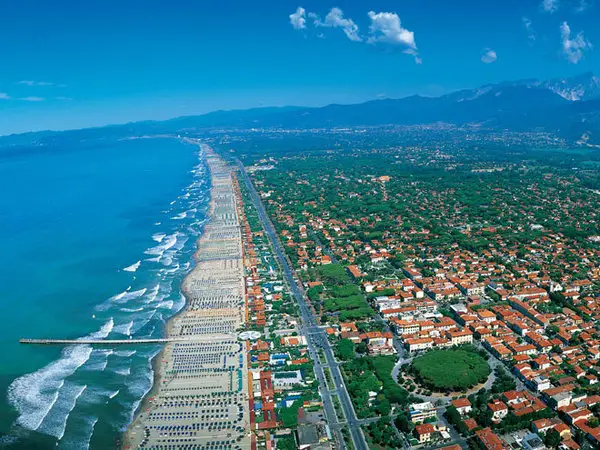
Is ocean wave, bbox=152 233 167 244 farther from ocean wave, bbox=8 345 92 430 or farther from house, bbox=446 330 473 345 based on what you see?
house, bbox=446 330 473 345

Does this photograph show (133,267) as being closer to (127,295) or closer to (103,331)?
(127,295)

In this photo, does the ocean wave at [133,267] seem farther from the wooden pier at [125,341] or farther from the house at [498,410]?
the house at [498,410]

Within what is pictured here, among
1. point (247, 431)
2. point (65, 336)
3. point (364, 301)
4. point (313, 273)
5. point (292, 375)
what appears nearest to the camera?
point (247, 431)

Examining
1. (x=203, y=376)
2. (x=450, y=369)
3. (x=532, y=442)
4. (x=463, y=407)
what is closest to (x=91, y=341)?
(x=203, y=376)

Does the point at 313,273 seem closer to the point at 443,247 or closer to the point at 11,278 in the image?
the point at 443,247

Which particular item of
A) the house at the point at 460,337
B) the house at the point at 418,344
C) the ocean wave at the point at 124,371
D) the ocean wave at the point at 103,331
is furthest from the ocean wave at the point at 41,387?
the house at the point at 460,337

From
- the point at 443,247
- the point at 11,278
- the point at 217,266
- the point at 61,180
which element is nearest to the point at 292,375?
the point at 217,266
